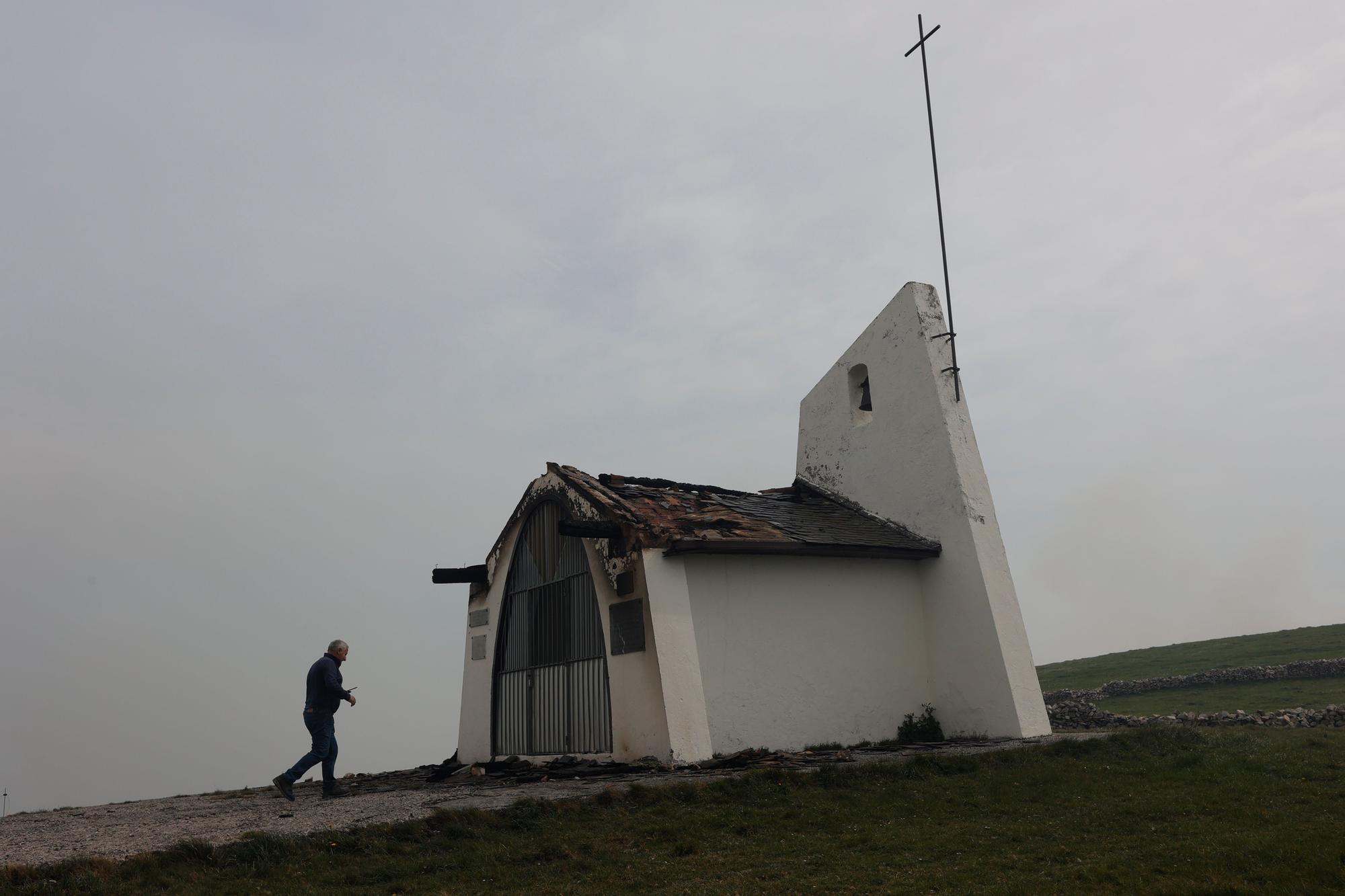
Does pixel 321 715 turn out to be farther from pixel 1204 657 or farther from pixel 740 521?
pixel 1204 657

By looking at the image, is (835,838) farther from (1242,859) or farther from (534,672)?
(534,672)

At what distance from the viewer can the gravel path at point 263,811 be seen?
8.02 m

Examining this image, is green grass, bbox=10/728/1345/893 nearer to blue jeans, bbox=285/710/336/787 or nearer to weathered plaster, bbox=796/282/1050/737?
blue jeans, bbox=285/710/336/787

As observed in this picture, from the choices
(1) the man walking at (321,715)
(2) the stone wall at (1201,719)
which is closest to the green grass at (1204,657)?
(2) the stone wall at (1201,719)

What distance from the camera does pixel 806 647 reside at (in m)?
13.8

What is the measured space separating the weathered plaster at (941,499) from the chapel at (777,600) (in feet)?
0.11

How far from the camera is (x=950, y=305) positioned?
16.2m

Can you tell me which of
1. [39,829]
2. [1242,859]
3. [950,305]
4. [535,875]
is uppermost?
[950,305]

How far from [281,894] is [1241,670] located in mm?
24369

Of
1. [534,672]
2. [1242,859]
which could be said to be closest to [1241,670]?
[534,672]

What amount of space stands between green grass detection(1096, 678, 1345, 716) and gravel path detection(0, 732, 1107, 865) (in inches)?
348

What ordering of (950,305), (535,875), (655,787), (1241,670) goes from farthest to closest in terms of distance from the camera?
(1241,670), (950,305), (655,787), (535,875)

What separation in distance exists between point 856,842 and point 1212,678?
67.3ft

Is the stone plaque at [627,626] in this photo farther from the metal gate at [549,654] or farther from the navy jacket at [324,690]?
the navy jacket at [324,690]
